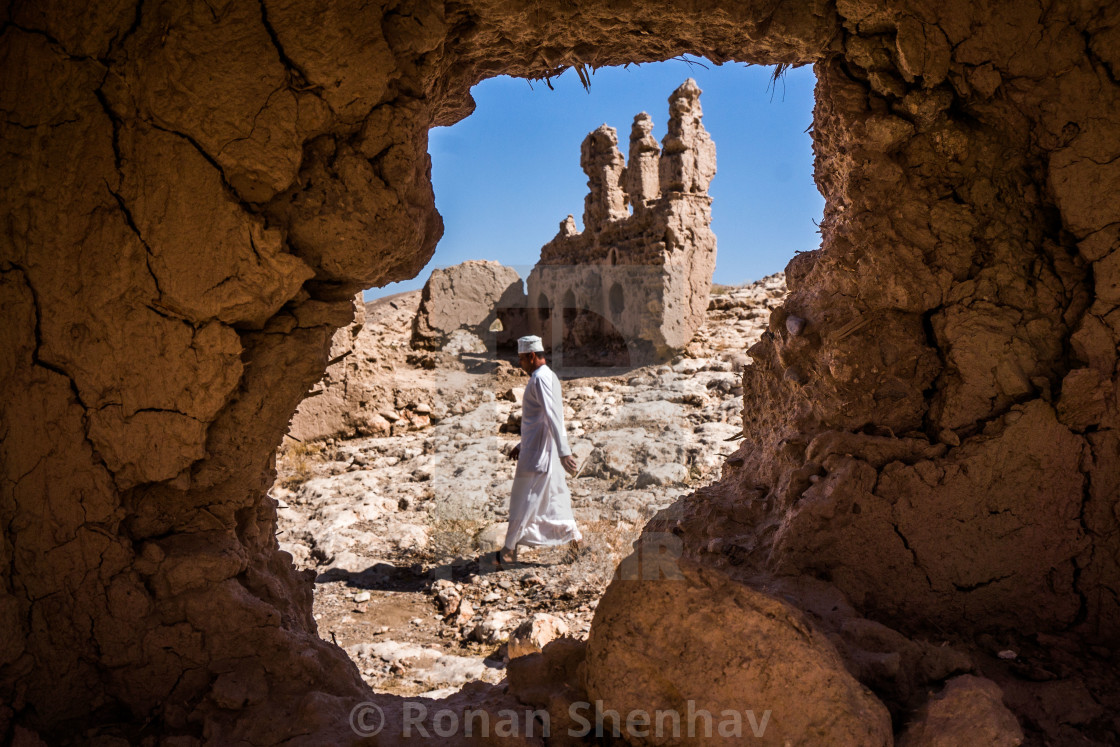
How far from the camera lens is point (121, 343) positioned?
6.27 ft

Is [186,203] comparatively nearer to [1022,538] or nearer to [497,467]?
[1022,538]

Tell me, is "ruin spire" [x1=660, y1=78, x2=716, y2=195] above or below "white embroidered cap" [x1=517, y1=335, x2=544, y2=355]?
above

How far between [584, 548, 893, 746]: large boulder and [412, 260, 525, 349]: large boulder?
11.1m

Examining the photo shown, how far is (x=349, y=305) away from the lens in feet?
7.47

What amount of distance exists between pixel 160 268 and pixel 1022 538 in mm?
2807

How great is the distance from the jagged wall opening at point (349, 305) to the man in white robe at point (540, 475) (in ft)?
9.66

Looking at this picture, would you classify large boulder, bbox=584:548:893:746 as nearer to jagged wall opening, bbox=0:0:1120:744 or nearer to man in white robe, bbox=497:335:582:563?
jagged wall opening, bbox=0:0:1120:744

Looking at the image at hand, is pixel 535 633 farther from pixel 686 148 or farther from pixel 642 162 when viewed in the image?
pixel 642 162

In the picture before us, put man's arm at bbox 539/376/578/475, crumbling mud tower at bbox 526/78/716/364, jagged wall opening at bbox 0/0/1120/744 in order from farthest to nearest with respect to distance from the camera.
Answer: crumbling mud tower at bbox 526/78/716/364, man's arm at bbox 539/376/578/475, jagged wall opening at bbox 0/0/1120/744

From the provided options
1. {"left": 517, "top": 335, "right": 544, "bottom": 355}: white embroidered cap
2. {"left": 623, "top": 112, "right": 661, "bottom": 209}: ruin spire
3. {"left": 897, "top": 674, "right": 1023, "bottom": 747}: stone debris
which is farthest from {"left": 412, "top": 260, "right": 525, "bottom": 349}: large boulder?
{"left": 897, "top": 674, "right": 1023, "bottom": 747}: stone debris

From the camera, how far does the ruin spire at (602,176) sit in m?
14.0

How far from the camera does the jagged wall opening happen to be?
184 centimetres

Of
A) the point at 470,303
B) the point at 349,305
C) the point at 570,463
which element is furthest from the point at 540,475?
the point at 470,303

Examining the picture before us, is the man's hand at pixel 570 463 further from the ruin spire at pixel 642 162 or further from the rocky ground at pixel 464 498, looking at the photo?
the ruin spire at pixel 642 162
